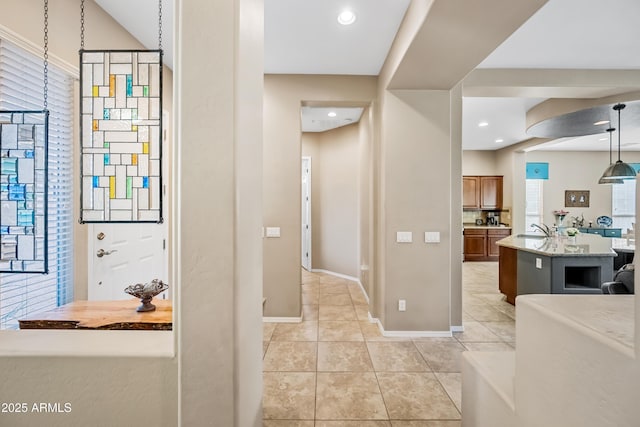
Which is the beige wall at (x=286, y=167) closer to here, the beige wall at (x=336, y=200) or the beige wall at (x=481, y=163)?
the beige wall at (x=336, y=200)

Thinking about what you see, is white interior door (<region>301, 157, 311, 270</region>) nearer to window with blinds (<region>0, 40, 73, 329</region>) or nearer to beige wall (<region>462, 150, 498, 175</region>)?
window with blinds (<region>0, 40, 73, 329</region>)

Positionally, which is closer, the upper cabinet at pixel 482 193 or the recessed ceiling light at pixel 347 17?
the recessed ceiling light at pixel 347 17

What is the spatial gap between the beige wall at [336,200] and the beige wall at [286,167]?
1891mm

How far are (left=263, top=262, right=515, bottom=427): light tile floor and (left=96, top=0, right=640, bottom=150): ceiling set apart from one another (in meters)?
3.09

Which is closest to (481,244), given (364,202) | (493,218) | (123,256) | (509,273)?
(493,218)

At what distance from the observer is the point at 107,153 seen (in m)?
1.75

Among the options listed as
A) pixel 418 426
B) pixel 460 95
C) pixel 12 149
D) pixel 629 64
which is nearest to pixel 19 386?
pixel 12 149

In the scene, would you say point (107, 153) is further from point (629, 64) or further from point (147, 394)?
point (629, 64)

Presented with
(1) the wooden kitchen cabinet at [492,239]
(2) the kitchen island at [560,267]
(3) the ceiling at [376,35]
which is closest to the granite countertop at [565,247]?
(2) the kitchen island at [560,267]

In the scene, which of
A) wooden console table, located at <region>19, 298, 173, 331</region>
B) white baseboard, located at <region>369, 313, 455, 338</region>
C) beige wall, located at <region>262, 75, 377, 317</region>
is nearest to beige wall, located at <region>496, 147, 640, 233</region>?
white baseboard, located at <region>369, 313, 455, 338</region>

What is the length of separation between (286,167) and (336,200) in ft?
8.13

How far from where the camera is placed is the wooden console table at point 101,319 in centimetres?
135

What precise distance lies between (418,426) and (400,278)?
58.0 inches

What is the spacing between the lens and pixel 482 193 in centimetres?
766
